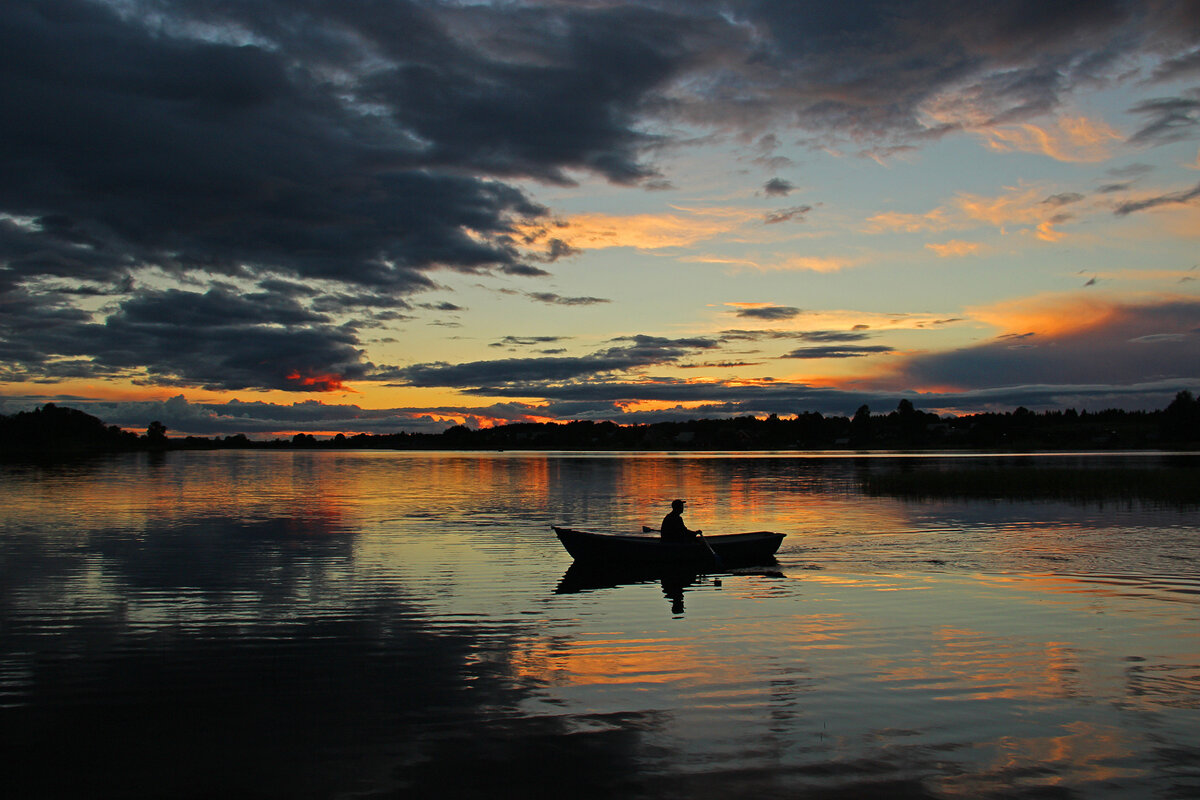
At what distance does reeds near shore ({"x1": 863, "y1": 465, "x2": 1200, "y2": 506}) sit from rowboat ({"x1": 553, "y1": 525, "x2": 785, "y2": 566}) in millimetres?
33323

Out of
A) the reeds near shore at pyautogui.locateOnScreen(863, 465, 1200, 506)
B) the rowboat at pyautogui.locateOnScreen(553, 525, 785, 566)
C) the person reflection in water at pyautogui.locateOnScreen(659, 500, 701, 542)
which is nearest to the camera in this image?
the rowboat at pyautogui.locateOnScreen(553, 525, 785, 566)

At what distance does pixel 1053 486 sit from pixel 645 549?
4812 cm

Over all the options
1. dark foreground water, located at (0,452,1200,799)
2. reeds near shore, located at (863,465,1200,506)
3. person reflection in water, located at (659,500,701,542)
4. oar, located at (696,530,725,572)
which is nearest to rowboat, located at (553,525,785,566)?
oar, located at (696,530,725,572)

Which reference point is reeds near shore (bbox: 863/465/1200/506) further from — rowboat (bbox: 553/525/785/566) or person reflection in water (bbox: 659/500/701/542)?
person reflection in water (bbox: 659/500/701/542)

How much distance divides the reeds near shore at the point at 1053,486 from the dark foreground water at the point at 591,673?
24218 millimetres

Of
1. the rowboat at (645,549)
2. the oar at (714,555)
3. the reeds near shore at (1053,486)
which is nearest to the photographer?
the rowboat at (645,549)

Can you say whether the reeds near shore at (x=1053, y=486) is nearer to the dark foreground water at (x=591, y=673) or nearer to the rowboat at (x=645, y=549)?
the dark foreground water at (x=591, y=673)

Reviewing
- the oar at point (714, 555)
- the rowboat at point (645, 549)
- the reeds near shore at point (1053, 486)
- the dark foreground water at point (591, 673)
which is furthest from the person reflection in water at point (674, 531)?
the reeds near shore at point (1053, 486)

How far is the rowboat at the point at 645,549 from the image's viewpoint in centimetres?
2634

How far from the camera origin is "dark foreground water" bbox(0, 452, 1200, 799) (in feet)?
31.5

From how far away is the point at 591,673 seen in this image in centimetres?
1384

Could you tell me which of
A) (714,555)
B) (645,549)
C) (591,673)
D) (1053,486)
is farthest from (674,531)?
(1053,486)

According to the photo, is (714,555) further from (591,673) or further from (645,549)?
(591,673)

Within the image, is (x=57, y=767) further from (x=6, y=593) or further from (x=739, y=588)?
(x=739, y=588)
